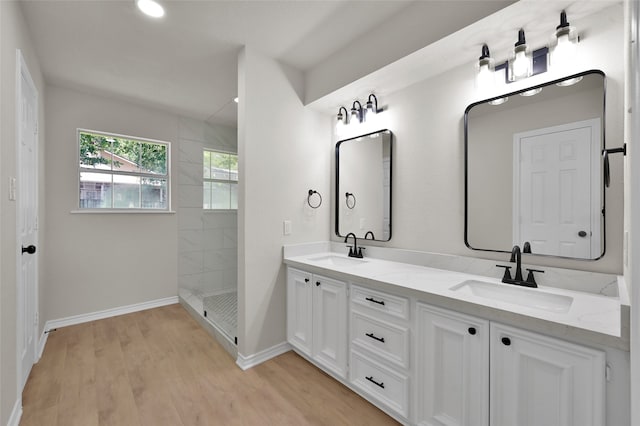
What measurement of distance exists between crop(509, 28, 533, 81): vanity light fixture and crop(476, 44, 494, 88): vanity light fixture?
0.11 metres

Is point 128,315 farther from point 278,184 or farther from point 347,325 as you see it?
point 347,325

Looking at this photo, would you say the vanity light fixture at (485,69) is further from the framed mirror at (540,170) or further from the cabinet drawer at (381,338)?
the cabinet drawer at (381,338)

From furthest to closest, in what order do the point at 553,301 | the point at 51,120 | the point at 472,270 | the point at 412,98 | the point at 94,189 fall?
1. the point at 94,189
2. the point at 51,120
3. the point at 412,98
4. the point at 472,270
5. the point at 553,301

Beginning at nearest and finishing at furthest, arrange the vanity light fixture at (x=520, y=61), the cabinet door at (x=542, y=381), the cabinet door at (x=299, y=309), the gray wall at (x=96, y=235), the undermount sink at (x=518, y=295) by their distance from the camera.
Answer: the cabinet door at (x=542, y=381), the undermount sink at (x=518, y=295), the vanity light fixture at (x=520, y=61), the cabinet door at (x=299, y=309), the gray wall at (x=96, y=235)

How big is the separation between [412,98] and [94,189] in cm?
357

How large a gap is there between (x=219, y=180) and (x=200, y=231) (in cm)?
78

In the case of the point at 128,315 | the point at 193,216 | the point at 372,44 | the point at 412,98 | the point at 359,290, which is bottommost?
the point at 128,315

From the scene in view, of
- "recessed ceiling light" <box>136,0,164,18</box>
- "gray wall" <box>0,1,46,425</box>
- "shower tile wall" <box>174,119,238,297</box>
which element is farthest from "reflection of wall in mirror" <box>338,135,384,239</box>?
"gray wall" <box>0,1,46,425</box>

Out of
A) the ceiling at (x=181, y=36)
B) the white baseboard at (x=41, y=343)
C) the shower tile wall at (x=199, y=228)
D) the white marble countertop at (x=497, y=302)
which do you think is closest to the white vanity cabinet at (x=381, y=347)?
the white marble countertop at (x=497, y=302)

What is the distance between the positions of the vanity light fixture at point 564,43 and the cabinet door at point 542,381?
142 cm

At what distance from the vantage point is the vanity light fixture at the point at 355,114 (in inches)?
99.0

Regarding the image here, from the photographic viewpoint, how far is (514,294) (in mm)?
1559

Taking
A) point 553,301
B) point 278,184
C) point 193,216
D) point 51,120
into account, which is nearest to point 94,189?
point 51,120

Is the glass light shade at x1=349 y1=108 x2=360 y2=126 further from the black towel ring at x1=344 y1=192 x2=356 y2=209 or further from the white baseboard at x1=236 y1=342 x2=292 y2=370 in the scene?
the white baseboard at x1=236 y1=342 x2=292 y2=370
